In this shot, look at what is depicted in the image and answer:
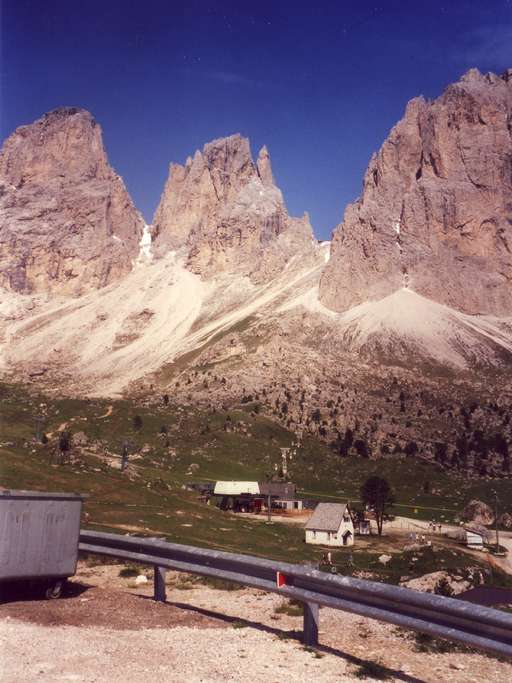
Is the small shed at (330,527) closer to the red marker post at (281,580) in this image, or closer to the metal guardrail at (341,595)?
the metal guardrail at (341,595)

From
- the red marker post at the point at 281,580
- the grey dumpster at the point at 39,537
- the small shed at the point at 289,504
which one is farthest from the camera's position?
the small shed at the point at 289,504

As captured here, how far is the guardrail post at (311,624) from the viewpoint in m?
10.7

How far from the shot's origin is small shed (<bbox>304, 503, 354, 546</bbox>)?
233 feet

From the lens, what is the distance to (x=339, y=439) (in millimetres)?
159250

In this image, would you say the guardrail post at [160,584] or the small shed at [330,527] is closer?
the guardrail post at [160,584]

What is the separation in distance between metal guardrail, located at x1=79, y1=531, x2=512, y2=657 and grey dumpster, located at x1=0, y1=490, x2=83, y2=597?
Result: 6.05ft

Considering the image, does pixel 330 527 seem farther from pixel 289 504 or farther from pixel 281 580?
pixel 281 580

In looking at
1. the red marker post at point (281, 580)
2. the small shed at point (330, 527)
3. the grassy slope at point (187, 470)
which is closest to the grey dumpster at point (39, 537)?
the red marker post at point (281, 580)

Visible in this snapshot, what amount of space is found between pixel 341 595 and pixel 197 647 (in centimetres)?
265

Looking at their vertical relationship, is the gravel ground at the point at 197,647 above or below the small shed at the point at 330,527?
above

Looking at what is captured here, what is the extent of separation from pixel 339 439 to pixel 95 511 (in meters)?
120

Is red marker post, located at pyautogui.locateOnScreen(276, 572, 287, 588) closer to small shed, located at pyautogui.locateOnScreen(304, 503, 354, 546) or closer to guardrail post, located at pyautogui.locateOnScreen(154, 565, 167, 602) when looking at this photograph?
guardrail post, located at pyautogui.locateOnScreen(154, 565, 167, 602)

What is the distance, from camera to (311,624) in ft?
35.5

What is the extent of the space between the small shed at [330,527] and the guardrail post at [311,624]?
205 ft
